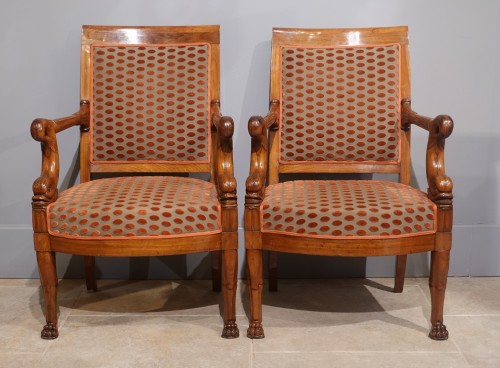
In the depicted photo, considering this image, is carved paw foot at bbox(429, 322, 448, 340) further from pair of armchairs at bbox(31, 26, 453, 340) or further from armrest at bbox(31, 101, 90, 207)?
armrest at bbox(31, 101, 90, 207)

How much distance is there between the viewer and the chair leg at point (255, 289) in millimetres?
2371

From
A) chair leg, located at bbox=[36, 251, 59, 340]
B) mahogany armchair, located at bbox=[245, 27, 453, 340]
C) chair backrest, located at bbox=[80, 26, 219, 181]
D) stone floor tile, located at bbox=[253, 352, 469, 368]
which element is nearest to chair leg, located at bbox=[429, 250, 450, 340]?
stone floor tile, located at bbox=[253, 352, 469, 368]

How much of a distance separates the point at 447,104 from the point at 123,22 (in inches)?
52.3

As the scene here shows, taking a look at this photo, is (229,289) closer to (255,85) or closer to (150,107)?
(150,107)

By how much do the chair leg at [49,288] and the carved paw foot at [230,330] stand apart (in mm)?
561

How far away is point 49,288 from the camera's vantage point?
2416 mm

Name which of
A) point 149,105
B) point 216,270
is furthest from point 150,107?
point 216,270

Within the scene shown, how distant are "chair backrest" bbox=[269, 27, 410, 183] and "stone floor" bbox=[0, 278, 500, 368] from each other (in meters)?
0.51

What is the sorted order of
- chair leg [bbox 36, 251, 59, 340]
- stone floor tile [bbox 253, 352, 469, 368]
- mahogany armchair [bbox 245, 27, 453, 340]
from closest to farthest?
stone floor tile [bbox 253, 352, 469, 368]
chair leg [bbox 36, 251, 59, 340]
mahogany armchair [bbox 245, 27, 453, 340]

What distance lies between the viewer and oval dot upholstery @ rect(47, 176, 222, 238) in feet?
7.41

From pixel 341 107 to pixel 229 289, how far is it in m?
0.79

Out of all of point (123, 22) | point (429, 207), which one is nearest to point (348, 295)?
point (429, 207)

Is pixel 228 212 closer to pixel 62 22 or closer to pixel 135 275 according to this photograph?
pixel 135 275

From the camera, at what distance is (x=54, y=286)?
2.42 m
